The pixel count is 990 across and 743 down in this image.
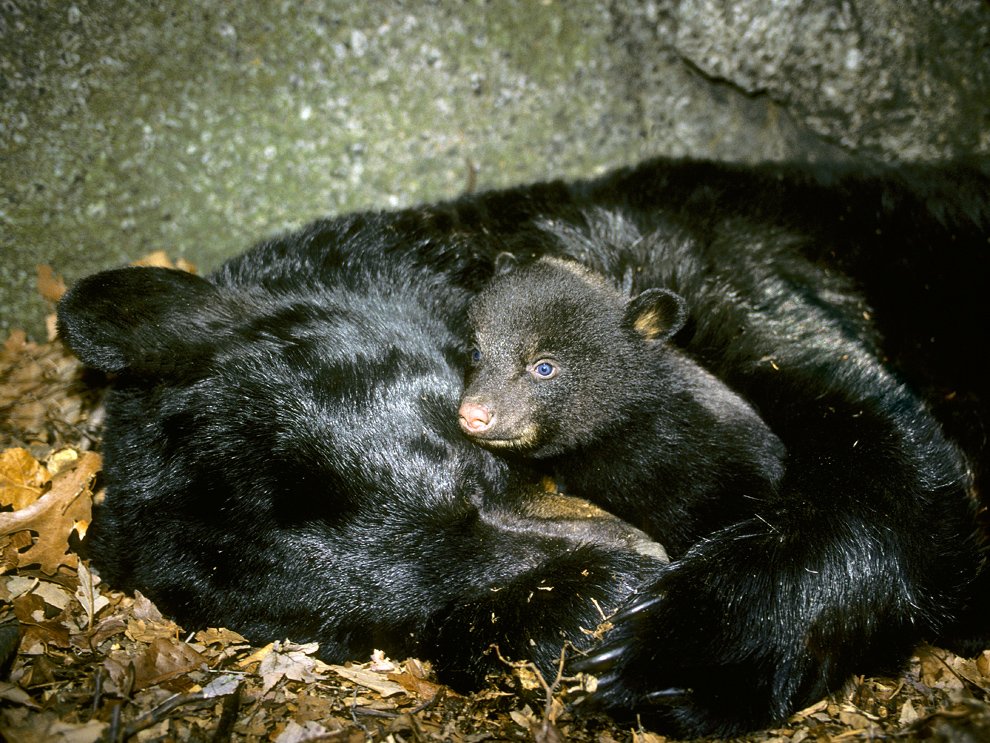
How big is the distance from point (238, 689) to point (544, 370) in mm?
1726

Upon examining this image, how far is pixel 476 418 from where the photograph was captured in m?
3.18

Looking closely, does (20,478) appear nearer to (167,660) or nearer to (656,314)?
(167,660)

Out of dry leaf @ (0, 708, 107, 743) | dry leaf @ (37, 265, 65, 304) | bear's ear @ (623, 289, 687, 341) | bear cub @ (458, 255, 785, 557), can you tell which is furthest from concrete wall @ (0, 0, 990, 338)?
dry leaf @ (0, 708, 107, 743)

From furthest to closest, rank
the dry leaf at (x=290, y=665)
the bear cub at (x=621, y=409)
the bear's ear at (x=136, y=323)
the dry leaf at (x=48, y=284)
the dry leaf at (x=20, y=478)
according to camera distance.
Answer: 1. the dry leaf at (x=48, y=284)
2. the dry leaf at (x=20, y=478)
3. the bear cub at (x=621, y=409)
4. the bear's ear at (x=136, y=323)
5. the dry leaf at (x=290, y=665)

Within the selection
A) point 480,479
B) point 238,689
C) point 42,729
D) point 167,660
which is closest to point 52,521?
point 167,660

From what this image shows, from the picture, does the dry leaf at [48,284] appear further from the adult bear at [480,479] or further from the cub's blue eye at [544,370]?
the cub's blue eye at [544,370]

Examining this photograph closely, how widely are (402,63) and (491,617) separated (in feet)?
10.4

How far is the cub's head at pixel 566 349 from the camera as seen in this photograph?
362 centimetres

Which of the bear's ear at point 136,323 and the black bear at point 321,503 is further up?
the bear's ear at point 136,323

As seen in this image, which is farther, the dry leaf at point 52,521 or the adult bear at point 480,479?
the dry leaf at point 52,521

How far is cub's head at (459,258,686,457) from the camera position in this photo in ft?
11.9

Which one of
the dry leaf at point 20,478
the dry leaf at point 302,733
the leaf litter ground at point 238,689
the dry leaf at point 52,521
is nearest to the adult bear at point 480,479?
the leaf litter ground at point 238,689

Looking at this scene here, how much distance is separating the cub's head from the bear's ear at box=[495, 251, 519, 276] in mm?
78

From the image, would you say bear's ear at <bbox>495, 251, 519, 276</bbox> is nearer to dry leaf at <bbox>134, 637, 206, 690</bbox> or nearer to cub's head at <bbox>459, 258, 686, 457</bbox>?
cub's head at <bbox>459, 258, 686, 457</bbox>
